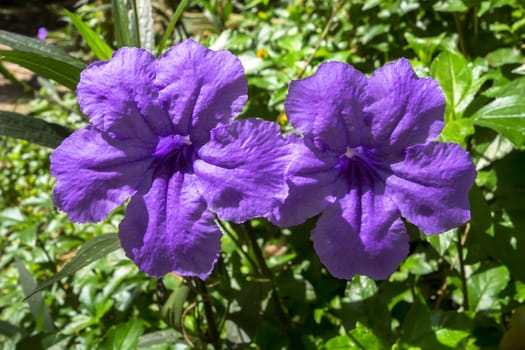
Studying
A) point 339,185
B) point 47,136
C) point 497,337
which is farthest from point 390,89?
point 497,337

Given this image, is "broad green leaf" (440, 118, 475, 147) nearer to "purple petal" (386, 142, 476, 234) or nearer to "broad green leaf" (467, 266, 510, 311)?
"purple petal" (386, 142, 476, 234)

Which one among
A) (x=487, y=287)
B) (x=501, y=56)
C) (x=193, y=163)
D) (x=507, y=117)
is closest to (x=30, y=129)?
(x=193, y=163)

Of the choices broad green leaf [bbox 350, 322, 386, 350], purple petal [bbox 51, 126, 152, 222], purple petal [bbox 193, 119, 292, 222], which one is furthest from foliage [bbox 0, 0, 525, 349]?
purple petal [bbox 193, 119, 292, 222]

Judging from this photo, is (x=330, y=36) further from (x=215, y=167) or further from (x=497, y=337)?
(x=215, y=167)

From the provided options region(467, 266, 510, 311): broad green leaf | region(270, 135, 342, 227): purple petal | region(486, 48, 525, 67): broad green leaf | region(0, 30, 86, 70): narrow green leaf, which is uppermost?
region(0, 30, 86, 70): narrow green leaf

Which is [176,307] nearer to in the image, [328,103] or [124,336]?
[124,336]

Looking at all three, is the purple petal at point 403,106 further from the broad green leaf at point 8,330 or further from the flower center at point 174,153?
the broad green leaf at point 8,330
